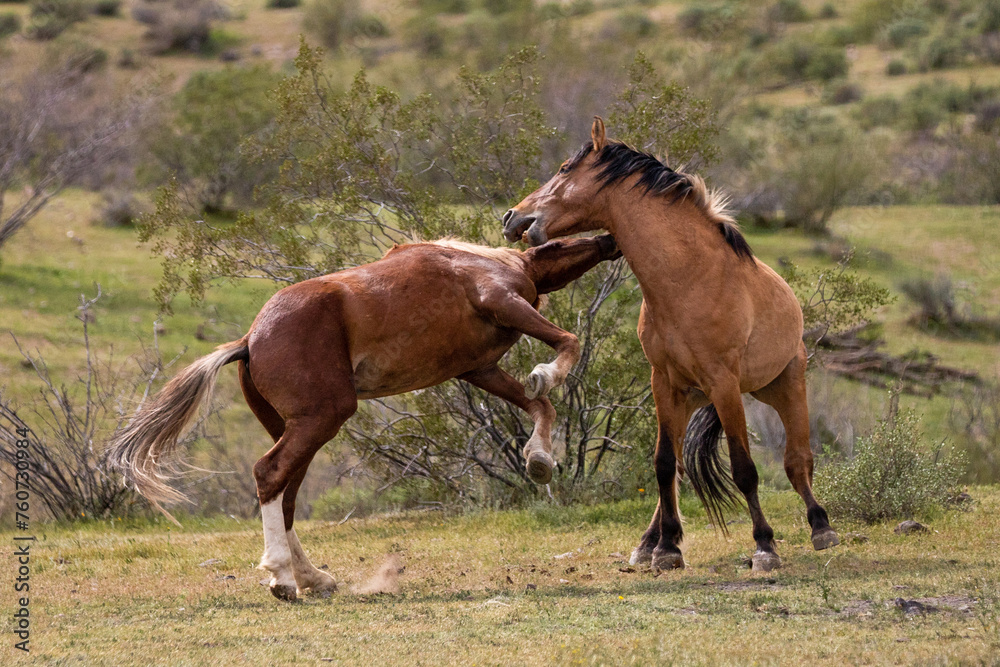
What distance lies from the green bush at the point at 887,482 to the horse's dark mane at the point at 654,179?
94.7 inches

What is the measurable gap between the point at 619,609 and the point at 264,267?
6005 millimetres

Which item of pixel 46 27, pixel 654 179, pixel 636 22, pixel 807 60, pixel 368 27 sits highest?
pixel 46 27

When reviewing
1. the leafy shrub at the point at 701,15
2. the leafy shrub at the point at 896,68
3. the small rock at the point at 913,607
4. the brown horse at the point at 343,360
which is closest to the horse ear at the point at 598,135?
the brown horse at the point at 343,360

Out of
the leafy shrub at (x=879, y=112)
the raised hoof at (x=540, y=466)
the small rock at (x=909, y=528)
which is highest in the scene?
the raised hoof at (x=540, y=466)

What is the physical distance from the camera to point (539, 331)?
6551 mm

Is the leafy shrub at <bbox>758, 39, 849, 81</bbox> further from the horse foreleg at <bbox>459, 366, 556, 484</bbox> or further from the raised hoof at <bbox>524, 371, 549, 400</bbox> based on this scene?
the raised hoof at <bbox>524, 371, 549, 400</bbox>

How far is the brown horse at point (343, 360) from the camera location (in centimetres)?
628

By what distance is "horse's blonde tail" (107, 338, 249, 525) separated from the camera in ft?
21.5

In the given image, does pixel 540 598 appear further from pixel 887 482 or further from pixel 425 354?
pixel 887 482

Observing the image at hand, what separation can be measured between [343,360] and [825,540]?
344 cm

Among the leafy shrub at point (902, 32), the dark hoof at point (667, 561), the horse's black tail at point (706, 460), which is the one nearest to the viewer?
the dark hoof at point (667, 561)

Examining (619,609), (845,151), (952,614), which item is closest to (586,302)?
(619,609)

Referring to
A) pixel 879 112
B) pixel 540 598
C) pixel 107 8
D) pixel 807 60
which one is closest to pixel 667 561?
pixel 540 598

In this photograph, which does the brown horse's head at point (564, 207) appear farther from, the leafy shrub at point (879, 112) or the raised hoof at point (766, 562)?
the leafy shrub at point (879, 112)
